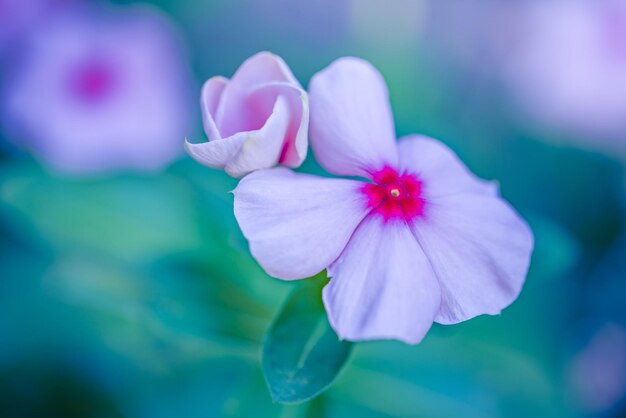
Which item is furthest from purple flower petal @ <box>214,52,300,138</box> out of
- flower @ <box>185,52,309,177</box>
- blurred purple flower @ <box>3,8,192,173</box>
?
blurred purple flower @ <box>3,8,192,173</box>

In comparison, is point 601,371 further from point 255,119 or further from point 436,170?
point 255,119

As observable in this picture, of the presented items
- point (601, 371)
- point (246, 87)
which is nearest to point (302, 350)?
point (246, 87)

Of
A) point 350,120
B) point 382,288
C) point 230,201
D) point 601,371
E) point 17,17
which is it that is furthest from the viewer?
point 17,17

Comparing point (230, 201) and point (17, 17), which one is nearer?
point (230, 201)

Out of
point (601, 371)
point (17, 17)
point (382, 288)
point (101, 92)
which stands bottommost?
point (601, 371)

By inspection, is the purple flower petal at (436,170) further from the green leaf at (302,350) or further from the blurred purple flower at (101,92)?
the blurred purple flower at (101,92)

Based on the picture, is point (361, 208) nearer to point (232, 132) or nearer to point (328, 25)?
point (232, 132)

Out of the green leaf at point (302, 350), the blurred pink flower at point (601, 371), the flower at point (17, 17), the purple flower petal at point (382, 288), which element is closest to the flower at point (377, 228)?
the purple flower petal at point (382, 288)
